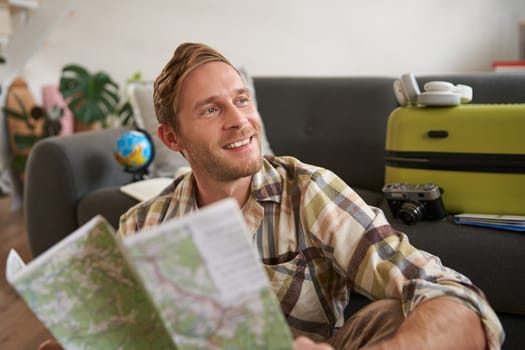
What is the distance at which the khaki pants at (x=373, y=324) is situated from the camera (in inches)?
33.4

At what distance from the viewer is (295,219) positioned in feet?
3.43

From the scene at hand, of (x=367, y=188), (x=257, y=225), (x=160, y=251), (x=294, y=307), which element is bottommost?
(x=367, y=188)

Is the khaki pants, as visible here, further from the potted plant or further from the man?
the potted plant

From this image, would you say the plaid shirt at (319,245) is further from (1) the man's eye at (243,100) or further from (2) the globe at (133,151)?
(2) the globe at (133,151)

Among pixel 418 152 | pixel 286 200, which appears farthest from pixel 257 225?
pixel 418 152

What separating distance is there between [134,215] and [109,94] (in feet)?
7.25

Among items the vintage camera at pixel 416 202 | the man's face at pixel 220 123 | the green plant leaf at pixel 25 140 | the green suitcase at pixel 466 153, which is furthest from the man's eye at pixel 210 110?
the green plant leaf at pixel 25 140

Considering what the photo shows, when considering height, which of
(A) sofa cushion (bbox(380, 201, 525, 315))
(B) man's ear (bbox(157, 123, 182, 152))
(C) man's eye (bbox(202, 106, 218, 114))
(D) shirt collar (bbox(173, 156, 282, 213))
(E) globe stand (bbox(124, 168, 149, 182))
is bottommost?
(A) sofa cushion (bbox(380, 201, 525, 315))

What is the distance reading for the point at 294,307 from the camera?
3.41 feet

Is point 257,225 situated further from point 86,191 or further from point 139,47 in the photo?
point 139,47

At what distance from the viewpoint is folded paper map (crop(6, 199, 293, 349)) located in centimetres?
55

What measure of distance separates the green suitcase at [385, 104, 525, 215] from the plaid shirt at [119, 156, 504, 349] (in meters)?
0.63

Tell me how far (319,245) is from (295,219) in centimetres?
7

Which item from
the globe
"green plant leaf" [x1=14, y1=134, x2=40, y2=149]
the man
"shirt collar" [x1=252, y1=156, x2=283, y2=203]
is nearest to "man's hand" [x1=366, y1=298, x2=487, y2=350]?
the man
